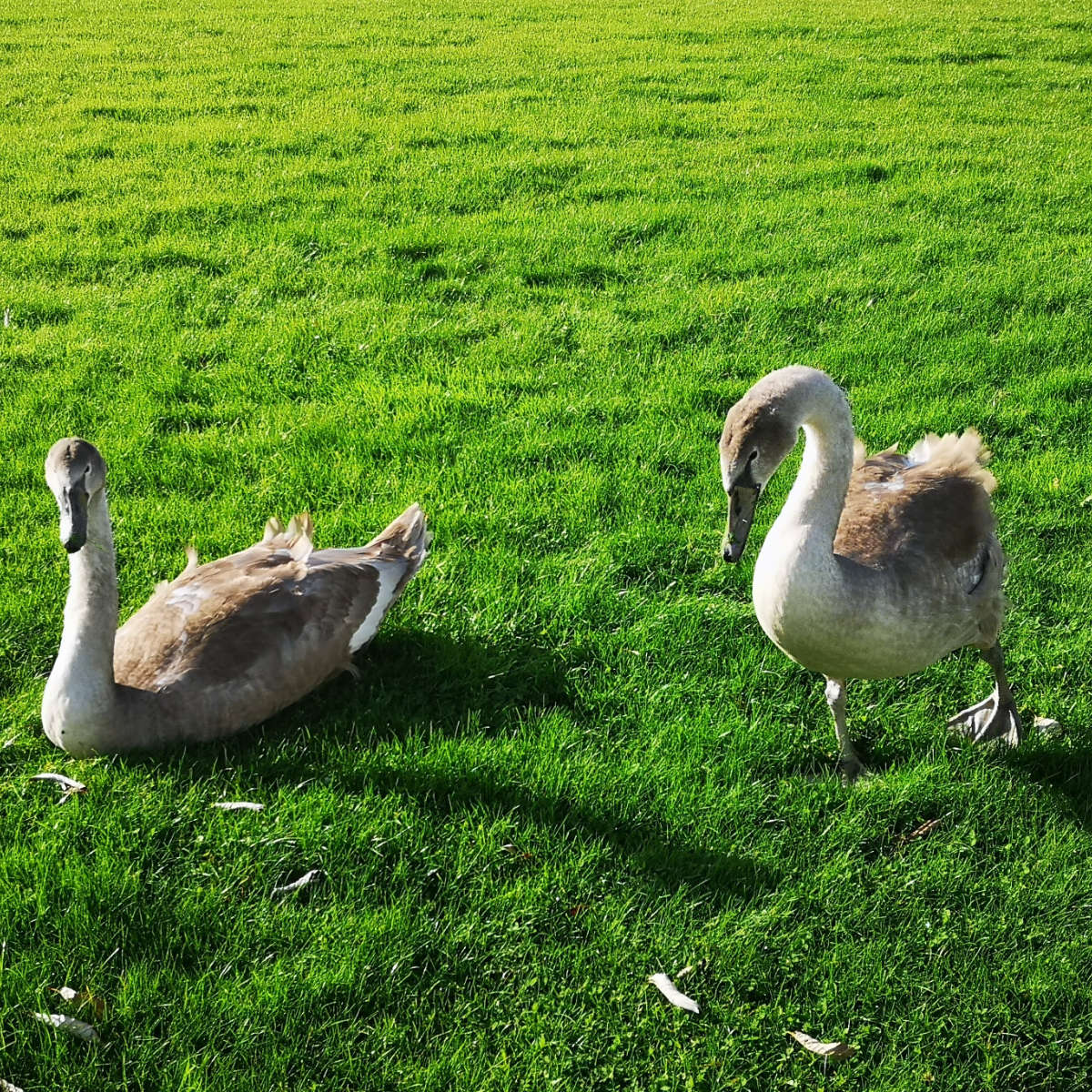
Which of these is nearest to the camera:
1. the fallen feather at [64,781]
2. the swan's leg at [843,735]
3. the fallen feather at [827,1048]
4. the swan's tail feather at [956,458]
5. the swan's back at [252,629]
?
the fallen feather at [827,1048]

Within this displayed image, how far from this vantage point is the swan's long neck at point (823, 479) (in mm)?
3637

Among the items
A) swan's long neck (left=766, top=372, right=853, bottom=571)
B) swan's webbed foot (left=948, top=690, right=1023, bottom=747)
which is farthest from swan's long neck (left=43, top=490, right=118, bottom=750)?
swan's webbed foot (left=948, top=690, right=1023, bottom=747)

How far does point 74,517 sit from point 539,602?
2094 mm

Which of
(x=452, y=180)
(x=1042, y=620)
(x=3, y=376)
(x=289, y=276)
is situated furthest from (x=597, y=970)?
(x=452, y=180)

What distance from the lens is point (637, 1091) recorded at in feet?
9.83

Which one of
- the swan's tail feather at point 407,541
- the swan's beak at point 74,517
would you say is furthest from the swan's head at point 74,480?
the swan's tail feather at point 407,541

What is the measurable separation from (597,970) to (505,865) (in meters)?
0.50

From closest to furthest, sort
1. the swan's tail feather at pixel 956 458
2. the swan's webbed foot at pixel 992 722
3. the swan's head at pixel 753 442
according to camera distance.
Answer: the swan's head at pixel 753 442
the swan's webbed foot at pixel 992 722
the swan's tail feather at pixel 956 458

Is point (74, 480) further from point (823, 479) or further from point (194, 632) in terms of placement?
point (823, 479)

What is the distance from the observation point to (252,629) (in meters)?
4.15

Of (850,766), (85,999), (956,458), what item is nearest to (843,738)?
Answer: (850,766)

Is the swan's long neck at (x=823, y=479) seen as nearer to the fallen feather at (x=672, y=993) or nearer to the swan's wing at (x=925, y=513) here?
the swan's wing at (x=925, y=513)

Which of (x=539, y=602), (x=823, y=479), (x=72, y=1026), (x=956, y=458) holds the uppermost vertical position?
(x=823, y=479)

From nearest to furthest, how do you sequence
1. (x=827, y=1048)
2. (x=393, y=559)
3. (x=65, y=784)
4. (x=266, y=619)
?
1. (x=827, y=1048)
2. (x=65, y=784)
3. (x=266, y=619)
4. (x=393, y=559)
